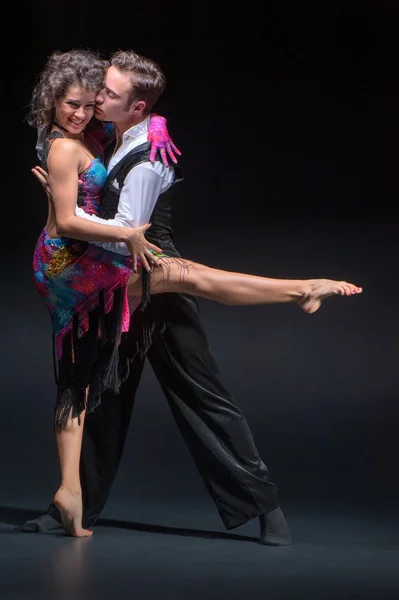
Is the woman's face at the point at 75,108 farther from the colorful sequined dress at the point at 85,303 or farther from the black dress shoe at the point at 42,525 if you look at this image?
the black dress shoe at the point at 42,525

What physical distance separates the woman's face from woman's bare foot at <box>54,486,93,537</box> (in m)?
1.11

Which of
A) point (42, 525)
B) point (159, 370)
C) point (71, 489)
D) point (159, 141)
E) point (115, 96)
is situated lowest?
point (42, 525)

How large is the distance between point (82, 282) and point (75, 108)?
526mm

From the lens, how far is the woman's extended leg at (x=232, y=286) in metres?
4.11

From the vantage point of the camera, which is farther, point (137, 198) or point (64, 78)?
point (64, 78)

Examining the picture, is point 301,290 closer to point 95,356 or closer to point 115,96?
point 95,356

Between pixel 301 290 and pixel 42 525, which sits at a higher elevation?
pixel 301 290

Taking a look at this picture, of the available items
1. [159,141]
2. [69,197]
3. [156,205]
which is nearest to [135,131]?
[159,141]

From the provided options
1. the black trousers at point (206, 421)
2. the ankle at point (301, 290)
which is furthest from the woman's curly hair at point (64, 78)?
the ankle at point (301, 290)

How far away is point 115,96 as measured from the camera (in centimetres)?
420

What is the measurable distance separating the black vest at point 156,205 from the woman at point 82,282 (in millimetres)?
Answer: 46

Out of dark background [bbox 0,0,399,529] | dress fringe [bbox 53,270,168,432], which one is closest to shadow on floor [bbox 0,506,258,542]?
dress fringe [bbox 53,270,168,432]

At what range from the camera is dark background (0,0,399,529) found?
618cm

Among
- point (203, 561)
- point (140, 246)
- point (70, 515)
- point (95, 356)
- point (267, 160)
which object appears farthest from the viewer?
point (267, 160)
